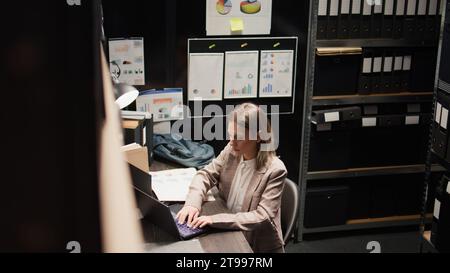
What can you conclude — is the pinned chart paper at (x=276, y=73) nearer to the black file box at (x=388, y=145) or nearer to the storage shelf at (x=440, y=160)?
the black file box at (x=388, y=145)

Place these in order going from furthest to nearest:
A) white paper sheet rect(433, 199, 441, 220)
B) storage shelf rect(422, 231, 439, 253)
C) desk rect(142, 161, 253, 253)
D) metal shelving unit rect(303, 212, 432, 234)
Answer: metal shelving unit rect(303, 212, 432, 234)
storage shelf rect(422, 231, 439, 253)
white paper sheet rect(433, 199, 441, 220)
desk rect(142, 161, 253, 253)

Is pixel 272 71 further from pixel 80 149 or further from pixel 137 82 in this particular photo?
pixel 80 149

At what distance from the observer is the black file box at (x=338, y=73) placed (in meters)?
3.47

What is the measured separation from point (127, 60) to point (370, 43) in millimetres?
1528

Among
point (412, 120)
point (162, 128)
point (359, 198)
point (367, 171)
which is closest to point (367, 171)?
point (367, 171)

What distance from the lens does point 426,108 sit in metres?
3.80

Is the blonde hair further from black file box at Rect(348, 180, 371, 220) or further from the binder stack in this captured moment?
black file box at Rect(348, 180, 371, 220)

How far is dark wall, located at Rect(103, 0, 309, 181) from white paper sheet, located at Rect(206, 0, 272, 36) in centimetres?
4

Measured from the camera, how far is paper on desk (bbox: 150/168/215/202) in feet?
8.06

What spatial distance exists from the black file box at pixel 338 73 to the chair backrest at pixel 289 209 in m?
1.11

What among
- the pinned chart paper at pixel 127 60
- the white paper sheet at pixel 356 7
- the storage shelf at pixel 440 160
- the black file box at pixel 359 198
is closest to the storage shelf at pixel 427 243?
the storage shelf at pixel 440 160

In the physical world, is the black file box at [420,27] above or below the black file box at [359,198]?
above

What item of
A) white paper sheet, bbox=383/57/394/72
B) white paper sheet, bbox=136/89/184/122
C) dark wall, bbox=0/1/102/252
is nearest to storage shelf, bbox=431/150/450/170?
white paper sheet, bbox=383/57/394/72

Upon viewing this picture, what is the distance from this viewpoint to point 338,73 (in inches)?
139
